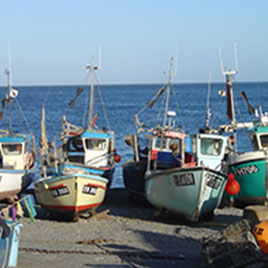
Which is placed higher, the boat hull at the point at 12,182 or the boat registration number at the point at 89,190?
the boat registration number at the point at 89,190

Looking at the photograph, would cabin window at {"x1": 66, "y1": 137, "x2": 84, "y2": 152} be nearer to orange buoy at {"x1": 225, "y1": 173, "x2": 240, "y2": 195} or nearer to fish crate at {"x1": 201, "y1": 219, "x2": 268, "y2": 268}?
orange buoy at {"x1": 225, "y1": 173, "x2": 240, "y2": 195}

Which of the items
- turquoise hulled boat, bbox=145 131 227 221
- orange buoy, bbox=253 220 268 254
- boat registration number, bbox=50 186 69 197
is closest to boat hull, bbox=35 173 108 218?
boat registration number, bbox=50 186 69 197

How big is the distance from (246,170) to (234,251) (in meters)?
6.11

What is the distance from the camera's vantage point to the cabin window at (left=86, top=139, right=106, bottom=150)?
1841cm

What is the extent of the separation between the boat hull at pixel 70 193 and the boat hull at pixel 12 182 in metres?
2.33

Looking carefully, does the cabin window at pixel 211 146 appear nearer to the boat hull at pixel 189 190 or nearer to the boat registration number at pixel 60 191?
the boat hull at pixel 189 190

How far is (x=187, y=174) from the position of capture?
534 inches

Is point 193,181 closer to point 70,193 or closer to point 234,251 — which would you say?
point 70,193

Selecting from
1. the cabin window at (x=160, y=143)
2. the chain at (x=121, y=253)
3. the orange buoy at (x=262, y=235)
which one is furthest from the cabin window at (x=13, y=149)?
the orange buoy at (x=262, y=235)

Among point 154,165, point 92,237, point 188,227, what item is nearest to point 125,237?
point 92,237

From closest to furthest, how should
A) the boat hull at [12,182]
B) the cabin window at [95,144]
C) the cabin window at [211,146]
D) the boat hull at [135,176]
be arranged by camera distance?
1. the cabin window at [211,146]
2. the boat hull at [12,182]
3. the boat hull at [135,176]
4. the cabin window at [95,144]

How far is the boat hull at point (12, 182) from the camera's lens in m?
16.5

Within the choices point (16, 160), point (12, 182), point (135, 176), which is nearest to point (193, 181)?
point (135, 176)

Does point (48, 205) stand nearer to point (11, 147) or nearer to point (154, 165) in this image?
point (154, 165)
